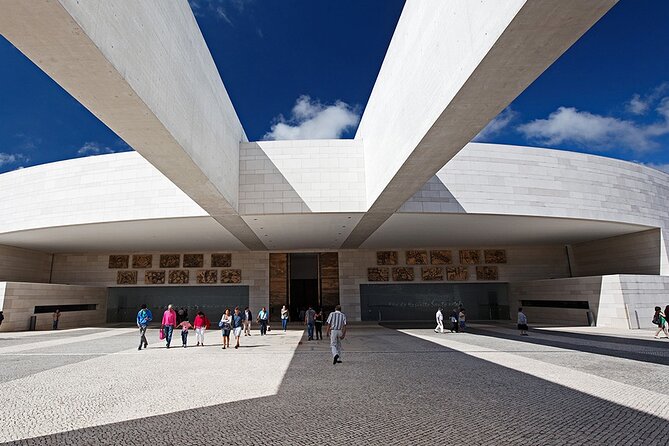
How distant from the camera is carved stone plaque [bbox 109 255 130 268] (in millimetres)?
26812

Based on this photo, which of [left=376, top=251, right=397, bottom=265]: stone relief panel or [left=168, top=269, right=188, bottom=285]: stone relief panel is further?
[left=376, top=251, right=397, bottom=265]: stone relief panel

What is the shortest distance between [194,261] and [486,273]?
70.2 feet

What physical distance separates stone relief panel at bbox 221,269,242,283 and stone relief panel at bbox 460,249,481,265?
16.2m

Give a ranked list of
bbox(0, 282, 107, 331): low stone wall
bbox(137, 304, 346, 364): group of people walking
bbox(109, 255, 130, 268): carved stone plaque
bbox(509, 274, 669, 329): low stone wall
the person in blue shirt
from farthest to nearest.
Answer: bbox(109, 255, 130, 268): carved stone plaque
bbox(0, 282, 107, 331): low stone wall
bbox(509, 274, 669, 329): low stone wall
the person in blue shirt
bbox(137, 304, 346, 364): group of people walking

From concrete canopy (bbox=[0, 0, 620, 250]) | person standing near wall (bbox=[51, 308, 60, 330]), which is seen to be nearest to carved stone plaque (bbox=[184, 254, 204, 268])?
person standing near wall (bbox=[51, 308, 60, 330])

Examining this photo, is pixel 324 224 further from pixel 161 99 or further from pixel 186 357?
pixel 161 99

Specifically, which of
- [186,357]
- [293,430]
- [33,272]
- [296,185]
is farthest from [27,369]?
[33,272]

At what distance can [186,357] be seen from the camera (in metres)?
10.8

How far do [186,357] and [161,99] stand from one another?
7.56m

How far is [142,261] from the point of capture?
26.8 m

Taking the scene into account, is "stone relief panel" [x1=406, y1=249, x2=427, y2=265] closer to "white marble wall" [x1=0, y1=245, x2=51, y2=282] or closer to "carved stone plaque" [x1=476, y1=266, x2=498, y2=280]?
"carved stone plaque" [x1=476, y1=266, x2=498, y2=280]

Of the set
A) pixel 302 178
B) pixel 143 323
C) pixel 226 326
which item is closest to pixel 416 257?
pixel 302 178

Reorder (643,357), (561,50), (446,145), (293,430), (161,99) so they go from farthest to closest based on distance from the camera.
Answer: (643,357)
(446,145)
(161,99)
(561,50)
(293,430)

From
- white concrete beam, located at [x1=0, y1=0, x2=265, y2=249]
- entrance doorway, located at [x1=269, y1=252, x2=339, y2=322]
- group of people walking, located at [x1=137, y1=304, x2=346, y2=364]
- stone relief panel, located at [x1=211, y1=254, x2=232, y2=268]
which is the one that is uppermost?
white concrete beam, located at [x1=0, y1=0, x2=265, y2=249]
